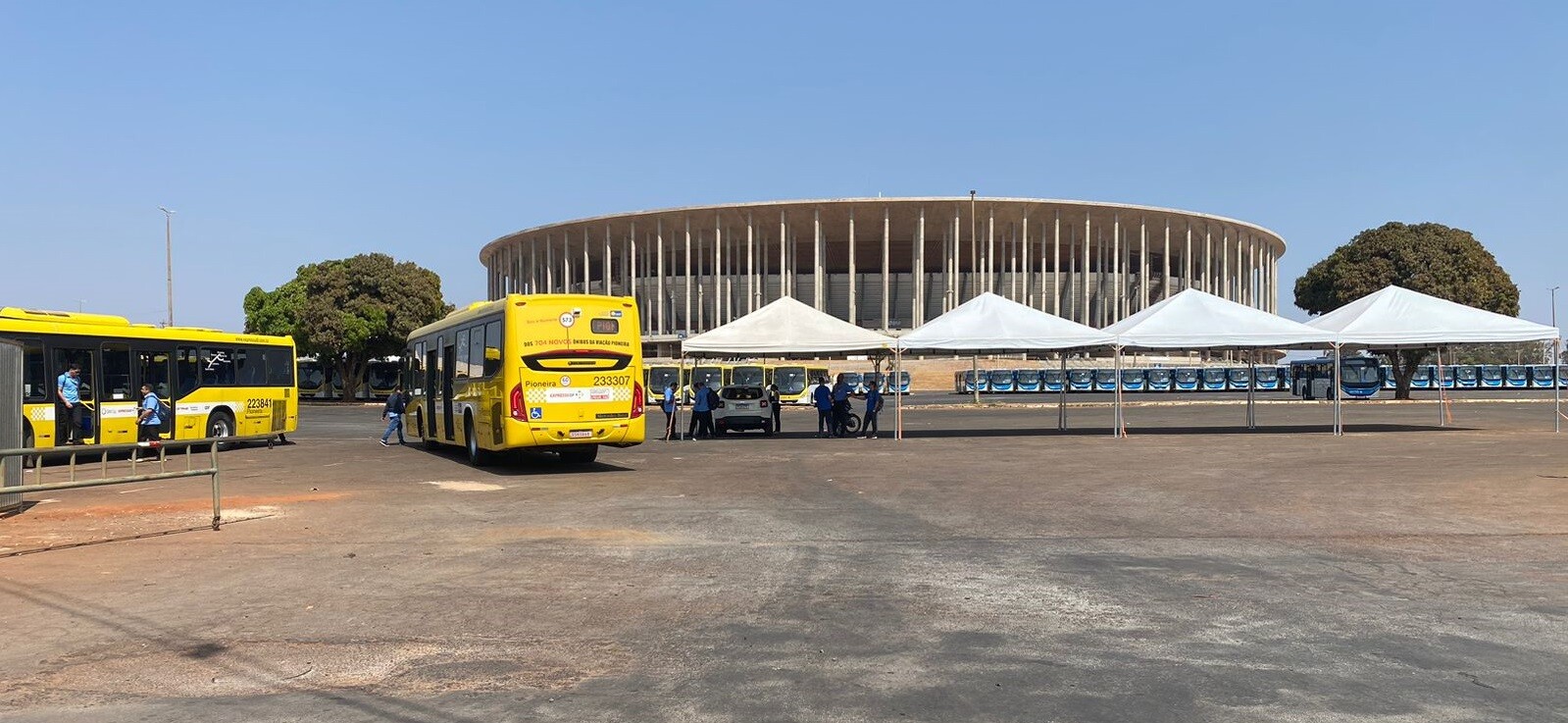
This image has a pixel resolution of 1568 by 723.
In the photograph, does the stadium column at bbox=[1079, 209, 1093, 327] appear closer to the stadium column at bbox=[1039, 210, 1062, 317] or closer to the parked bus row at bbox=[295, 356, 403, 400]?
the stadium column at bbox=[1039, 210, 1062, 317]

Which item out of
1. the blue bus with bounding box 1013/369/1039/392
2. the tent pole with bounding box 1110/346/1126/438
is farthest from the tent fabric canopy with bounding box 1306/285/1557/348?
the blue bus with bounding box 1013/369/1039/392

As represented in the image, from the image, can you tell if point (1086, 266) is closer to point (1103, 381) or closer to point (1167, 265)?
point (1167, 265)

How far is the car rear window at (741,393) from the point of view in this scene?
89.9ft

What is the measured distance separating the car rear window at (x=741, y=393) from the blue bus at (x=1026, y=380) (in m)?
42.1

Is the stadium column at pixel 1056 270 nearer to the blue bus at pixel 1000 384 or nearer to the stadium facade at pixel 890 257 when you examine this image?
the stadium facade at pixel 890 257

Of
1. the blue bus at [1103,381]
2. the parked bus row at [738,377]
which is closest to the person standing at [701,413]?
the parked bus row at [738,377]

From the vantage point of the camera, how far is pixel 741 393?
90.6 ft

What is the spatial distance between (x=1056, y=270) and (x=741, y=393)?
58.3 m

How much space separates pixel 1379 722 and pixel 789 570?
4.42m

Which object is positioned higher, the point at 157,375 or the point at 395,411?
the point at 157,375

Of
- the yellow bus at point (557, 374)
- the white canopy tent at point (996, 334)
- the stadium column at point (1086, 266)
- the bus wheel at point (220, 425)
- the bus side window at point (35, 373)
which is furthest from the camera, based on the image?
the stadium column at point (1086, 266)

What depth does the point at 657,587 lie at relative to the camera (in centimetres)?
758

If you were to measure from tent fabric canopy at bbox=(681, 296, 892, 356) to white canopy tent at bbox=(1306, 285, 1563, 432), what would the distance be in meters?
10.8

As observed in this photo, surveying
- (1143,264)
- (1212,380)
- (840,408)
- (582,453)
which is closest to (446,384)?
(582,453)
